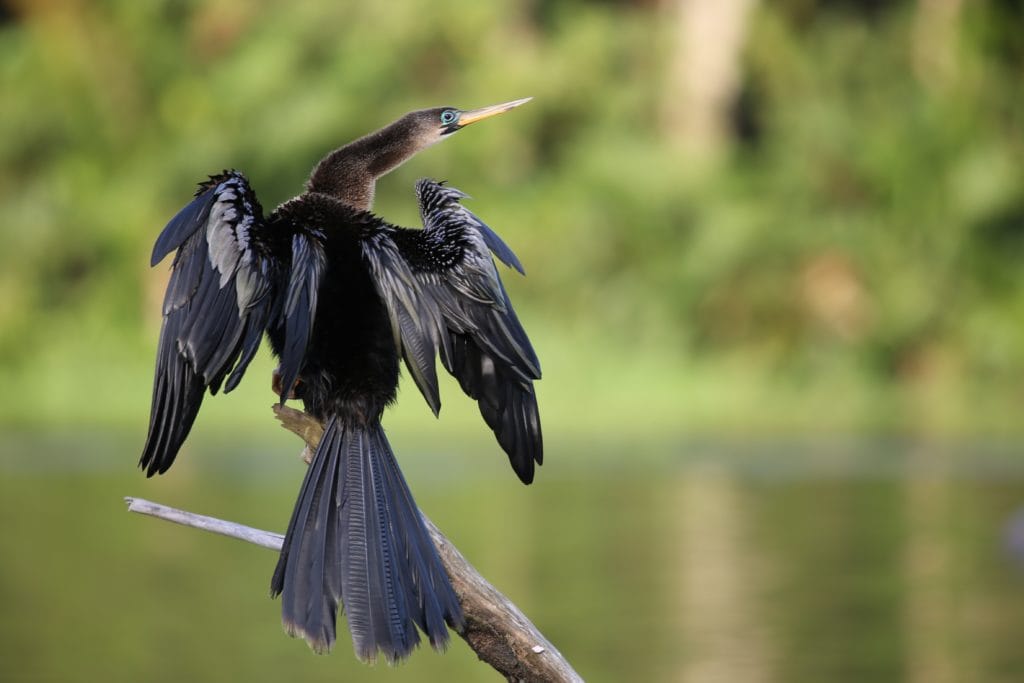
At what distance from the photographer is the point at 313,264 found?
3.24m

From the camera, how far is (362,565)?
10.1 ft

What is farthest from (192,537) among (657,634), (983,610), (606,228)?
(606,228)

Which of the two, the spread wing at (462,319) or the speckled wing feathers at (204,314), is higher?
the spread wing at (462,319)

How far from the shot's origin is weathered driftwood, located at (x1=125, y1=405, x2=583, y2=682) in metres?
3.25

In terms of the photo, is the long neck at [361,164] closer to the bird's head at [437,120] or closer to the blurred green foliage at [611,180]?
the bird's head at [437,120]

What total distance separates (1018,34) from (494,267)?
12.3 m

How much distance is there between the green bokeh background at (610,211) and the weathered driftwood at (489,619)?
5.72 m

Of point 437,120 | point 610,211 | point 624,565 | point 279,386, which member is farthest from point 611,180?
point 279,386

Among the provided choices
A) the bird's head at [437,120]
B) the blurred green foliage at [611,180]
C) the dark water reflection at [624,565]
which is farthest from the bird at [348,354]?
the blurred green foliage at [611,180]

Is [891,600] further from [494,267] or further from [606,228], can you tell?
[606,228]

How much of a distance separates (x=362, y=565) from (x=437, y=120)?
132 centimetres

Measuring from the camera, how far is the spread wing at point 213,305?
316 cm

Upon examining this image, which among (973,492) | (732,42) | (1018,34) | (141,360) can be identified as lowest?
(973,492)

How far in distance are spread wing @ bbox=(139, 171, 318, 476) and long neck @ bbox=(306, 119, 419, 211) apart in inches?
19.6
